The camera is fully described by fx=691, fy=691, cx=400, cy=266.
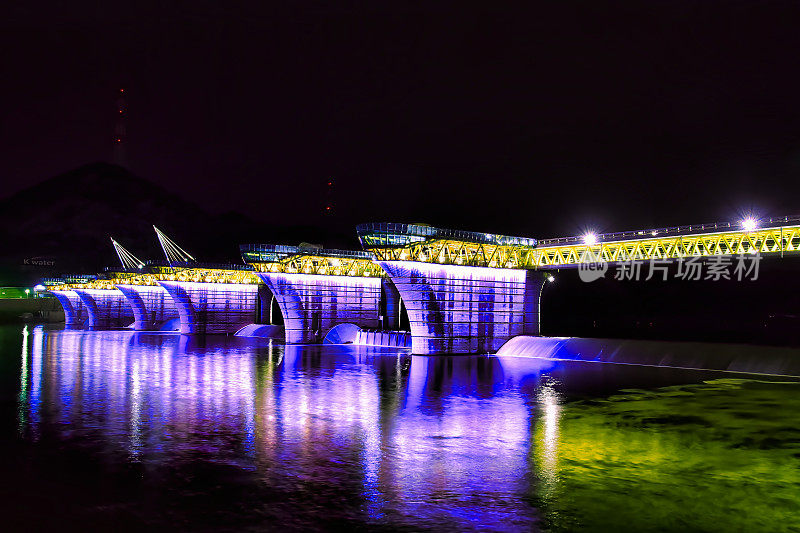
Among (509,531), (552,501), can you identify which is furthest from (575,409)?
(509,531)

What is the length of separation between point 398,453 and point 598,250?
59363 mm

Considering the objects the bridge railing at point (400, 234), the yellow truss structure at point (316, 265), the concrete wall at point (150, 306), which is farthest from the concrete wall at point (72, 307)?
the bridge railing at point (400, 234)

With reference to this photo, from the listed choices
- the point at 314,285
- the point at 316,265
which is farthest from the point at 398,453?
the point at 314,285

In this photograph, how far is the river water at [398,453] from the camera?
58.4ft

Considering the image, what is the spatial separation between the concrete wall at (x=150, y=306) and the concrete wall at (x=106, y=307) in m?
20.4

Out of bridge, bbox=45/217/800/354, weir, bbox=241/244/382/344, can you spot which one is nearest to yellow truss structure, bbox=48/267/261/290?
bridge, bbox=45/217/800/354

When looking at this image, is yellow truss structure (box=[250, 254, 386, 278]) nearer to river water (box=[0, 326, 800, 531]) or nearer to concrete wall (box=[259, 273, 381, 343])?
concrete wall (box=[259, 273, 381, 343])

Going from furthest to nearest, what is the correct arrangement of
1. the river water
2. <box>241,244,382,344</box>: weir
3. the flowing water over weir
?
<box>241,244,382,344</box>: weir
the flowing water over weir
the river water

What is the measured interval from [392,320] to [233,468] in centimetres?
10263

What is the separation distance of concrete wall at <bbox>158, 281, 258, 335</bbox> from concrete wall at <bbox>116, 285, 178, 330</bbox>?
23.5 meters

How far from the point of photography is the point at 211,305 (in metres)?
125

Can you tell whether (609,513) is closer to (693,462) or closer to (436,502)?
(436,502)

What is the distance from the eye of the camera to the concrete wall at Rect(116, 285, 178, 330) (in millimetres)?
146750

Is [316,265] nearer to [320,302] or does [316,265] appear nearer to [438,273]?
[320,302]
